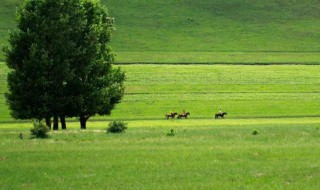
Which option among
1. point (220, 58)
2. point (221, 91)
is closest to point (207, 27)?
point (220, 58)

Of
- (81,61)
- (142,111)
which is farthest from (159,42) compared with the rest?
(81,61)

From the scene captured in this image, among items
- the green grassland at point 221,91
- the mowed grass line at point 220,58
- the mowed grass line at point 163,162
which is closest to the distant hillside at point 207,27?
the mowed grass line at point 220,58

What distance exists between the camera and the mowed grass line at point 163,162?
20500mm

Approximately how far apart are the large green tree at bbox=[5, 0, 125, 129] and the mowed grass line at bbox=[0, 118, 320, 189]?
1590cm

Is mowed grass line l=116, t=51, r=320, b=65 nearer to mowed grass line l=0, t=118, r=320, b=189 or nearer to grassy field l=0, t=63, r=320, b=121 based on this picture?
grassy field l=0, t=63, r=320, b=121

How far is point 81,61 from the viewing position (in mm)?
49688

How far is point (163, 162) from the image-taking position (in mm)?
23703

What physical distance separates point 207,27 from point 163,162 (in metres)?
105

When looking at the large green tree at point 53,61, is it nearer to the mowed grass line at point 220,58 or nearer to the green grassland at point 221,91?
the green grassland at point 221,91

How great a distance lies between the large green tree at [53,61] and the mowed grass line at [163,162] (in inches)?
626

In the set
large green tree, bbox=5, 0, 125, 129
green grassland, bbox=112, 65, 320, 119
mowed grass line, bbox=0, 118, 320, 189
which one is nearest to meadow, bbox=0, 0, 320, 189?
mowed grass line, bbox=0, 118, 320, 189

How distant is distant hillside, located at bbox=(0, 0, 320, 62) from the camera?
11500 cm

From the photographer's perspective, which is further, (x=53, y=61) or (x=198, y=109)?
(x=198, y=109)

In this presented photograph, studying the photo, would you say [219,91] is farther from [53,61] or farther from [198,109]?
[53,61]
